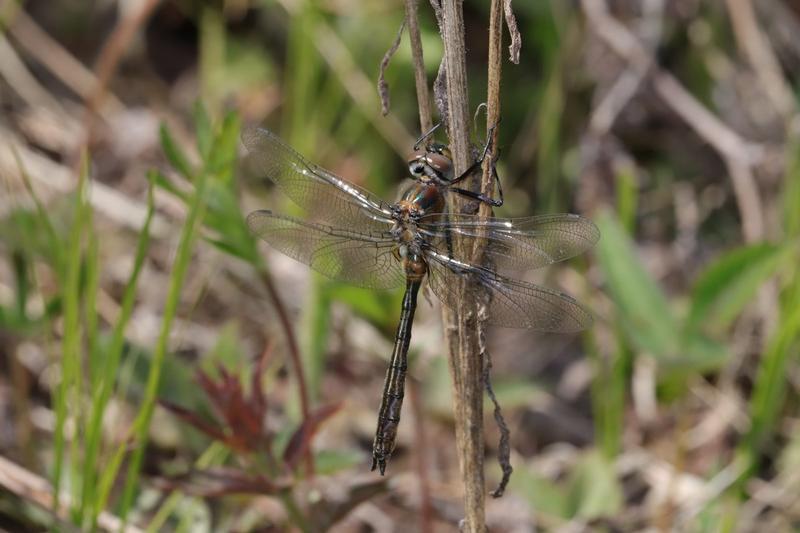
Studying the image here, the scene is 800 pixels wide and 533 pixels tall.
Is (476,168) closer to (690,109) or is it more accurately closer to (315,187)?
(315,187)

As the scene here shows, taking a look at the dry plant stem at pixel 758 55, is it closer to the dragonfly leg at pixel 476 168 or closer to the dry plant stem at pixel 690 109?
the dry plant stem at pixel 690 109

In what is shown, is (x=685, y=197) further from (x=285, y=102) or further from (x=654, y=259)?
(x=285, y=102)

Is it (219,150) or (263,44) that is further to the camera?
(263,44)

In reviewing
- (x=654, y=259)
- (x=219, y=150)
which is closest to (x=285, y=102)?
(x=654, y=259)

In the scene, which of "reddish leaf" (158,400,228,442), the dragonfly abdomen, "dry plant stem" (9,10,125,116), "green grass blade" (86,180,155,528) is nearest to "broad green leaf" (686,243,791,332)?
the dragonfly abdomen

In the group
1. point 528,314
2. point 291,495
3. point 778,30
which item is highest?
point 778,30

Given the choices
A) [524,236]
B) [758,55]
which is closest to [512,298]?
[524,236]

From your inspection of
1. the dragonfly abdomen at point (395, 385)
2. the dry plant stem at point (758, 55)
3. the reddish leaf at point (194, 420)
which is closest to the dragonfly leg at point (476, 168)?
the dragonfly abdomen at point (395, 385)
